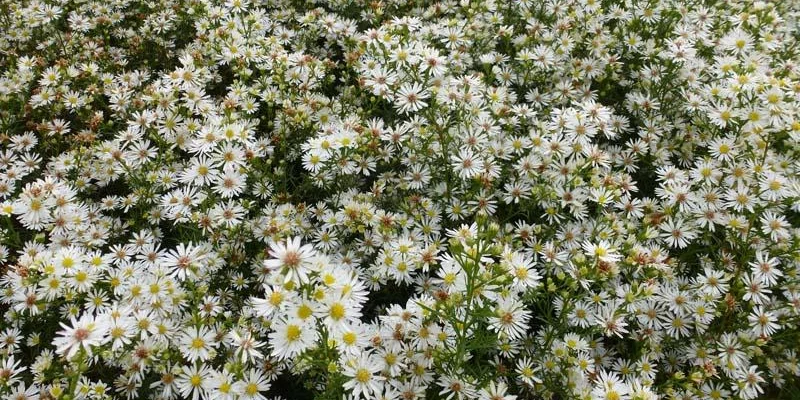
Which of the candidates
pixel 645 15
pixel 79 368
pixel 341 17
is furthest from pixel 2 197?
pixel 645 15

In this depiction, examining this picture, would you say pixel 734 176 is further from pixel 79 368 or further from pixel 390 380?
pixel 79 368

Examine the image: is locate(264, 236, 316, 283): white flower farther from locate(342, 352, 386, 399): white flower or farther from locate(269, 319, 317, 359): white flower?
locate(342, 352, 386, 399): white flower

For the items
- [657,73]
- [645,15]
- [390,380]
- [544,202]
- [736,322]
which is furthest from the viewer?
[645,15]

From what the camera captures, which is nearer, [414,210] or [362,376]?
[362,376]

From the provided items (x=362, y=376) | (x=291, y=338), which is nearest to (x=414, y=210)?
(x=362, y=376)

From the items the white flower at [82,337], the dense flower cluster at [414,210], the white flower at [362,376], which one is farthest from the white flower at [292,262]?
the white flower at [82,337]

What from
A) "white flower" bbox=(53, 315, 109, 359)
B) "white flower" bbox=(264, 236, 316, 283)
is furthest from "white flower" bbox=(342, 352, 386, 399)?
"white flower" bbox=(53, 315, 109, 359)

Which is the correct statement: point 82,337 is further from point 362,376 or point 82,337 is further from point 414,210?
point 414,210

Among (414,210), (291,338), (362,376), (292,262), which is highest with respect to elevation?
(292,262)

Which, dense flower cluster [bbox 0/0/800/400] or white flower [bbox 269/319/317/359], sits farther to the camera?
dense flower cluster [bbox 0/0/800/400]
